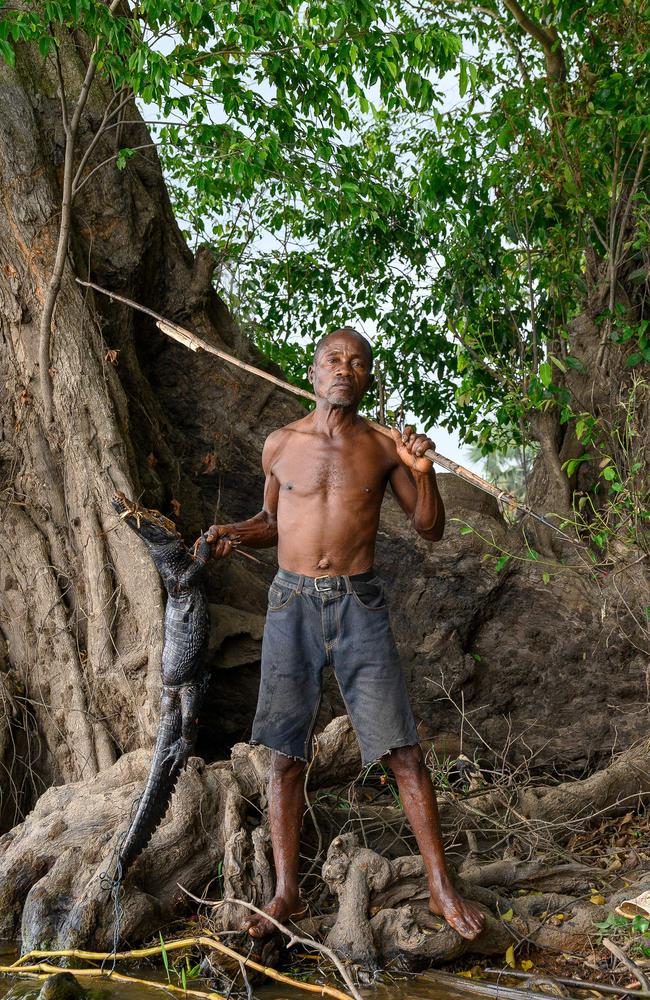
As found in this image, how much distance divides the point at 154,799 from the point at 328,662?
3.37 feet

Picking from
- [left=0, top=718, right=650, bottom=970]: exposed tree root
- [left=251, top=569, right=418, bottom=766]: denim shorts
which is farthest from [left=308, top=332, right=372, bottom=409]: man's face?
[left=0, top=718, right=650, bottom=970]: exposed tree root

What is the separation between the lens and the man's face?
396 centimetres

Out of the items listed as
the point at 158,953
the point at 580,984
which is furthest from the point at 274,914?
the point at 580,984

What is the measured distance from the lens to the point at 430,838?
12.6 ft

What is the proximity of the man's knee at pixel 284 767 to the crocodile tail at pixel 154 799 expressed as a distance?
1.93ft

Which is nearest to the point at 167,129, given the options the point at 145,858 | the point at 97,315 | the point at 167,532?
the point at 97,315

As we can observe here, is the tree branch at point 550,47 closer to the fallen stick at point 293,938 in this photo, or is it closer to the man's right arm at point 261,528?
the man's right arm at point 261,528

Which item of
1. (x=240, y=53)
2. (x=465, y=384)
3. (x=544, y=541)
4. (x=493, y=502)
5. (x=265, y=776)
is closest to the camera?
(x=265, y=776)

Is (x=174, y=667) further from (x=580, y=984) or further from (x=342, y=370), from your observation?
(x=580, y=984)

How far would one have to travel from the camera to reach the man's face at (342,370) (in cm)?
396

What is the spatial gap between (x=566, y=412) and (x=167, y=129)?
2.79 m

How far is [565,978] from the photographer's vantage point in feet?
12.0

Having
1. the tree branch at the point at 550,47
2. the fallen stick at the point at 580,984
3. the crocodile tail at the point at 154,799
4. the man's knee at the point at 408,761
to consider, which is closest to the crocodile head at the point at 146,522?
the crocodile tail at the point at 154,799

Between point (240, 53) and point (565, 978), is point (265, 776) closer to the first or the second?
point (565, 978)
